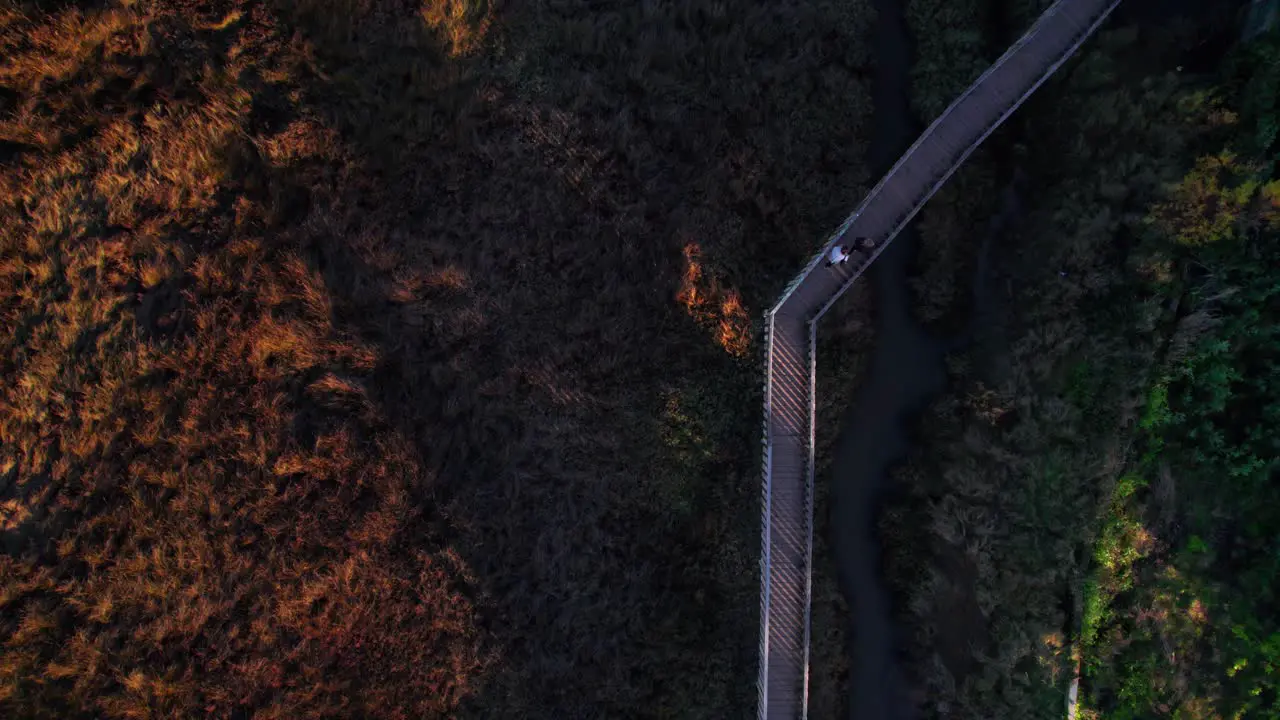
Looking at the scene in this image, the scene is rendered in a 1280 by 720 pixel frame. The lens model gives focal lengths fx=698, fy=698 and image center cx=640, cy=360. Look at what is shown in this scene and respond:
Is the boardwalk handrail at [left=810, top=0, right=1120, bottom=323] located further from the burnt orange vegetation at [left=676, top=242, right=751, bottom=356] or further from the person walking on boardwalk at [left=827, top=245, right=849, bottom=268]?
the burnt orange vegetation at [left=676, top=242, right=751, bottom=356]

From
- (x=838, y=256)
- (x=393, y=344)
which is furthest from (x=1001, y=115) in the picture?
(x=393, y=344)

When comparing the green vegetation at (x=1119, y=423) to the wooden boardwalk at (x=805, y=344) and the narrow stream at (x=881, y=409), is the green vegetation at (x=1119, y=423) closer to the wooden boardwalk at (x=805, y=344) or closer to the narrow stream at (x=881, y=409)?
the narrow stream at (x=881, y=409)

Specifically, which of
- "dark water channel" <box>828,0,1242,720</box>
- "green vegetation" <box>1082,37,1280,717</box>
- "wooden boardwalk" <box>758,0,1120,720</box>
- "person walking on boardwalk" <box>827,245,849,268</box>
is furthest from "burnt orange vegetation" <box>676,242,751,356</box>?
"green vegetation" <box>1082,37,1280,717</box>

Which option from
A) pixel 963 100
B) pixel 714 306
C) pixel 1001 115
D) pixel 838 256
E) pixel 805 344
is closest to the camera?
pixel 838 256

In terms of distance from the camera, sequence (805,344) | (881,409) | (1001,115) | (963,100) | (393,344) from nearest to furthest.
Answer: (963,100) → (1001,115) → (393,344) → (805,344) → (881,409)

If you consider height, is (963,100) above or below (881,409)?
above

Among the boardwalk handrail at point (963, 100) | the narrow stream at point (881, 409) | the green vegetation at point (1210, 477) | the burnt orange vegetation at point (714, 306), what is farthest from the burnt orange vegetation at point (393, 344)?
the green vegetation at point (1210, 477)

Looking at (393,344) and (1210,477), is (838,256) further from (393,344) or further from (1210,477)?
(393,344)

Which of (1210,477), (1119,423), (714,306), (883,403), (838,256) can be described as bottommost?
(1210,477)
